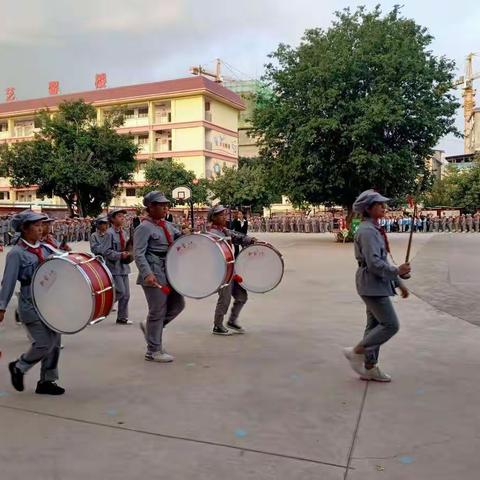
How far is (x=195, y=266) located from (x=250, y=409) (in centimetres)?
205

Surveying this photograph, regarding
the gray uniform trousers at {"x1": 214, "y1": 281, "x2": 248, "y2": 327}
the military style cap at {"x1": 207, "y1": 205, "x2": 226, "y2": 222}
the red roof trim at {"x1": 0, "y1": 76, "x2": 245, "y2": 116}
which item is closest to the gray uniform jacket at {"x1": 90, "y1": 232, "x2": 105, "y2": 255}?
the military style cap at {"x1": 207, "y1": 205, "x2": 226, "y2": 222}

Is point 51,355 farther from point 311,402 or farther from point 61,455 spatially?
point 311,402

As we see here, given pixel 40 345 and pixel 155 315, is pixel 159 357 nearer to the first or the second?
pixel 155 315

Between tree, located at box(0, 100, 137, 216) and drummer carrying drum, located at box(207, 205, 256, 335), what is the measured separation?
2880 centimetres

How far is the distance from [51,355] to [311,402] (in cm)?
A: 222

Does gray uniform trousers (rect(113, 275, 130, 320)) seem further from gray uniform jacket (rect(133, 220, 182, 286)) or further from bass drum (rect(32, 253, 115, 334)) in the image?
bass drum (rect(32, 253, 115, 334))

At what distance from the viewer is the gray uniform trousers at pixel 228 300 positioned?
24.2 ft

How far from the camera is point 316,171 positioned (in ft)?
85.7

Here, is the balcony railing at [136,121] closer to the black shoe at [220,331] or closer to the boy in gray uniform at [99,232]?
the boy in gray uniform at [99,232]

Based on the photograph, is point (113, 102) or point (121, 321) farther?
point (113, 102)

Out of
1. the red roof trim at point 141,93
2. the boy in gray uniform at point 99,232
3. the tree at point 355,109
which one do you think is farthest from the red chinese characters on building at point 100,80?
the boy in gray uniform at point 99,232

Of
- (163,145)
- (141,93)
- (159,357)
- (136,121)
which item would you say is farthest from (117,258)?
(136,121)

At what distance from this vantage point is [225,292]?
736 centimetres

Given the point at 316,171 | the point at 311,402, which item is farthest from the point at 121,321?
the point at 316,171
